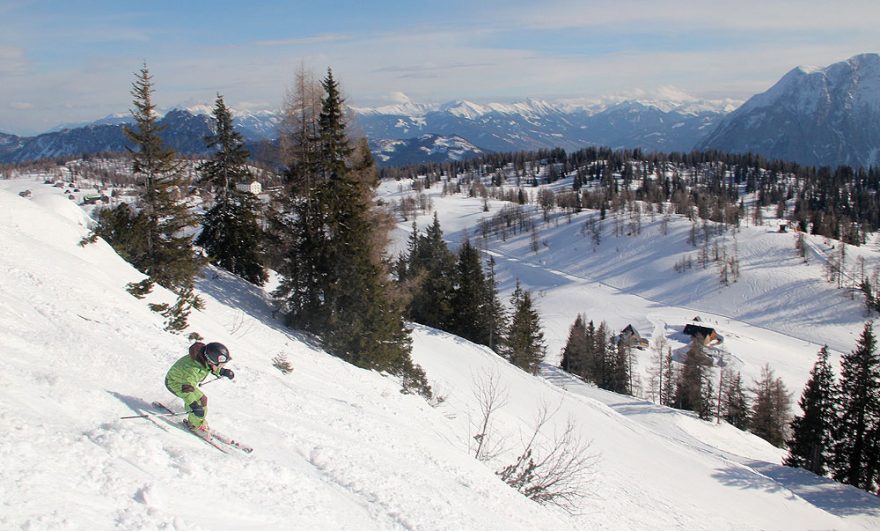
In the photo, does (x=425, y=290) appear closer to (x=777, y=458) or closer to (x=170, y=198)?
(x=170, y=198)

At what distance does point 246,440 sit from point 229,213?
75.4ft

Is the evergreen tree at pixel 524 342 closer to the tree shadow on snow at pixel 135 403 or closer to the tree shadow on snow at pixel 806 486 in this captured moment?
the tree shadow on snow at pixel 806 486

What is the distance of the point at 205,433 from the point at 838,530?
90.1ft

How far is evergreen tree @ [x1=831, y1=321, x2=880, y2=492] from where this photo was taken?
34.1m

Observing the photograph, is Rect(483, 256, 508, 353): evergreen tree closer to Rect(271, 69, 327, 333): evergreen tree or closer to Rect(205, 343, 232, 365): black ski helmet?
Rect(271, 69, 327, 333): evergreen tree

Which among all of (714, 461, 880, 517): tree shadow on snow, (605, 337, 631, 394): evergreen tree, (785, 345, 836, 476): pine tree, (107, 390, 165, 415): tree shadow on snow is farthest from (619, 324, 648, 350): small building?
(107, 390, 165, 415): tree shadow on snow

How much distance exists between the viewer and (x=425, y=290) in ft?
148

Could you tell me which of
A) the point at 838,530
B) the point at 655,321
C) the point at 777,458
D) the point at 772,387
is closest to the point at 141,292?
the point at 838,530

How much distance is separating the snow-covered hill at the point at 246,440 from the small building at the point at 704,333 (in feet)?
198

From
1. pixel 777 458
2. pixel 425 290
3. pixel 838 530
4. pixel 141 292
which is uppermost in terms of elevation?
pixel 141 292

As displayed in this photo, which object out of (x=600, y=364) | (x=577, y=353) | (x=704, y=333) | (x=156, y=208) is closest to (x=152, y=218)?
(x=156, y=208)

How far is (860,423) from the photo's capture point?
114 ft

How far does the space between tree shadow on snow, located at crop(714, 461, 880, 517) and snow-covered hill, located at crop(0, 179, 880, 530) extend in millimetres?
322

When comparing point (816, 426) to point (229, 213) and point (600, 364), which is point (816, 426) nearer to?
point (600, 364)
